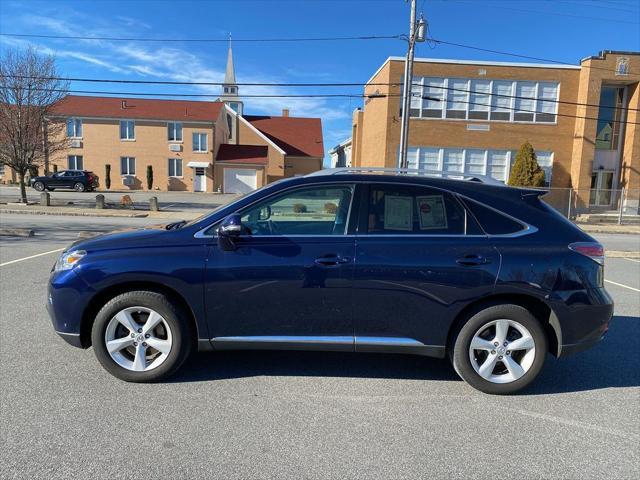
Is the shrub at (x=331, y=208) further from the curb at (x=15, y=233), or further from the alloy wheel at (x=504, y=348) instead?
the curb at (x=15, y=233)

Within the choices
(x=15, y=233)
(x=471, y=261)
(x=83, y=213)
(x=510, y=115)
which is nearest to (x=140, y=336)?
(x=471, y=261)

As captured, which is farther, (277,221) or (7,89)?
(7,89)

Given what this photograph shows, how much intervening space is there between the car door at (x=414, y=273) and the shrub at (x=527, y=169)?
2363 cm

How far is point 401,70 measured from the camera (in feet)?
84.6

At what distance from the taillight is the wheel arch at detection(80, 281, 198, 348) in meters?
3.06

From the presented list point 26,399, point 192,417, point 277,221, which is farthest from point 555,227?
point 26,399

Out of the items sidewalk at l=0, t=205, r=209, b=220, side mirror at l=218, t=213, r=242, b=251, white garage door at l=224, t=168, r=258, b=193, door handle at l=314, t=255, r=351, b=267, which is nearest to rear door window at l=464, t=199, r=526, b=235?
door handle at l=314, t=255, r=351, b=267

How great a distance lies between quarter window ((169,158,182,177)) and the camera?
4038 cm

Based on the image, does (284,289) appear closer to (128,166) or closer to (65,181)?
(65,181)

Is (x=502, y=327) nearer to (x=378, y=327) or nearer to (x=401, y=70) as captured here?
(x=378, y=327)

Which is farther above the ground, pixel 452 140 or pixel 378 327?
pixel 452 140

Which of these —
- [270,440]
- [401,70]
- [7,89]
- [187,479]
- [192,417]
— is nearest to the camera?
[187,479]

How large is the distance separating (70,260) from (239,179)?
126 ft

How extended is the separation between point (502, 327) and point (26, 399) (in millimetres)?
3621
